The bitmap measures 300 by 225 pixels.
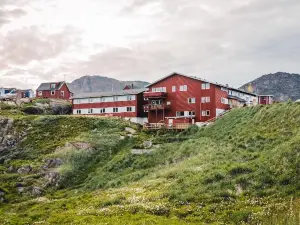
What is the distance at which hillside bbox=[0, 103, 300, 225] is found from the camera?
31.1m

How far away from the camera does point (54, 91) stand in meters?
125

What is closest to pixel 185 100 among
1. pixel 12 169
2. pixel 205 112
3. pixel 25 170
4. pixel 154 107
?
pixel 205 112

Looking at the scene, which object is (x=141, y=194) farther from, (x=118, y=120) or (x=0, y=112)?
(x=0, y=112)

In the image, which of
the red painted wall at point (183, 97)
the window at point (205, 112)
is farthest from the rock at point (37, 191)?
the window at point (205, 112)

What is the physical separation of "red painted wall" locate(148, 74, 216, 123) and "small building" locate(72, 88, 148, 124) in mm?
5395

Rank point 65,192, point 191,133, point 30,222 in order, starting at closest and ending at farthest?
point 30,222, point 65,192, point 191,133

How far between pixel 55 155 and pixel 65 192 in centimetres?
1238

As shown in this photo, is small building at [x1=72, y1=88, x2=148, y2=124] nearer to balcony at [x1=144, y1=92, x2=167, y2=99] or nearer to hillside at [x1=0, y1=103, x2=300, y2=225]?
balcony at [x1=144, y1=92, x2=167, y2=99]

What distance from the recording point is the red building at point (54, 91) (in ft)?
408

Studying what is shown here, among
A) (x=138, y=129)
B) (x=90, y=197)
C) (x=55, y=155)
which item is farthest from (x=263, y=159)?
(x=138, y=129)

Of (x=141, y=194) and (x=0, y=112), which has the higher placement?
(x=0, y=112)

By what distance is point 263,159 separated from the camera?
130 ft

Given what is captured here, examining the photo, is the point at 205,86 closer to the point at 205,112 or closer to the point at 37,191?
the point at 205,112

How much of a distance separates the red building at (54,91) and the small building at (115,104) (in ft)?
75.9
